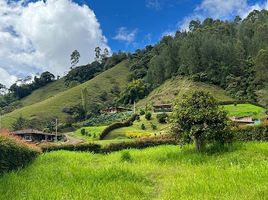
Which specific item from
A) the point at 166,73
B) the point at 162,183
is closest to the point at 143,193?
the point at 162,183

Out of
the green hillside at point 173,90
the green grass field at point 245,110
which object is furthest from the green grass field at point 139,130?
the green hillside at point 173,90

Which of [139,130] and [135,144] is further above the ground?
[135,144]

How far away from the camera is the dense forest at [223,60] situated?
104438 millimetres

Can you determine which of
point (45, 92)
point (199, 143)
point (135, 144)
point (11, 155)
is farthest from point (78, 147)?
point (45, 92)

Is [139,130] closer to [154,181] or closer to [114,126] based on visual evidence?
[114,126]

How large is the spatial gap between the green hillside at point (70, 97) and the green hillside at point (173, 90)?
2848 centimetres

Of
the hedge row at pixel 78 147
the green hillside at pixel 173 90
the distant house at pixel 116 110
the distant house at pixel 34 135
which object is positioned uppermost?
the green hillside at pixel 173 90

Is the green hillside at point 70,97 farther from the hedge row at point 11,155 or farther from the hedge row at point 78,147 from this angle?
the hedge row at point 11,155

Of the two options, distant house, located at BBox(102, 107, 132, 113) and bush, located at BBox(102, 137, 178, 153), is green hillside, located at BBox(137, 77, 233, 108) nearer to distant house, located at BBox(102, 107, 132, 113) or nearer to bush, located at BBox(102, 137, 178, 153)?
distant house, located at BBox(102, 107, 132, 113)

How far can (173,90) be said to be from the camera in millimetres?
117812

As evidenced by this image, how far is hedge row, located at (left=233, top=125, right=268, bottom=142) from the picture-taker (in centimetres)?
2819

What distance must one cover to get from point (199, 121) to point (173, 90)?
9527 cm

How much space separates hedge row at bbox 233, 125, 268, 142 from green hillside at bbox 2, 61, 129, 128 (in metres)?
98.9

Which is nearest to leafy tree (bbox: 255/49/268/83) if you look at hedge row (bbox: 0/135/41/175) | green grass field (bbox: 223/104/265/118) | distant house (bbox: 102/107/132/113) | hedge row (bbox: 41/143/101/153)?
green grass field (bbox: 223/104/265/118)
